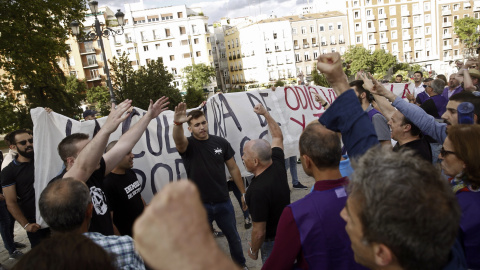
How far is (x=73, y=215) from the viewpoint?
6.24 feet

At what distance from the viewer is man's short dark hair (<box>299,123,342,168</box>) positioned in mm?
1901

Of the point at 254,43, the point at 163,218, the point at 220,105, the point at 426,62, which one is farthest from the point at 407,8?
the point at 163,218

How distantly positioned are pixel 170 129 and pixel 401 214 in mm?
4174

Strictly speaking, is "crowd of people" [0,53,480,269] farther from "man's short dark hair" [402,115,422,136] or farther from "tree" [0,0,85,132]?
"tree" [0,0,85,132]

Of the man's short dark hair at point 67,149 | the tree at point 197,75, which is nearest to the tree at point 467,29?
the tree at point 197,75

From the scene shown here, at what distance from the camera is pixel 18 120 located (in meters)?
23.9

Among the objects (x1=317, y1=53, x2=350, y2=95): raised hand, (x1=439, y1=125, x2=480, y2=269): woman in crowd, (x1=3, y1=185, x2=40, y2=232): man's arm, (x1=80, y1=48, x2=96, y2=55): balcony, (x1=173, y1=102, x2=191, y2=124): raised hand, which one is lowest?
(x1=3, y1=185, x2=40, y2=232): man's arm

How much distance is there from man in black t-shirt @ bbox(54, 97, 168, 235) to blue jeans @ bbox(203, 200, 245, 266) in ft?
4.92

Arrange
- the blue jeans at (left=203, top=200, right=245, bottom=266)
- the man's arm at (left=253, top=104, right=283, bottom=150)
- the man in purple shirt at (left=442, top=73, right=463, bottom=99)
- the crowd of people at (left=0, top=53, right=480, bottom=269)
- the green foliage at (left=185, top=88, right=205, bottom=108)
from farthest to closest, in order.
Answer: the green foliage at (left=185, top=88, right=205, bottom=108)
the man in purple shirt at (left=442, top=73, right=463, bottom=99)
the blue jeans at (left=203, top=200, right=245, bottom=266)
the man's arm at (left=253, top=104, right=283, bottom=150)
the crowd of people at (left=0, top=53, right=480, bottom=269)

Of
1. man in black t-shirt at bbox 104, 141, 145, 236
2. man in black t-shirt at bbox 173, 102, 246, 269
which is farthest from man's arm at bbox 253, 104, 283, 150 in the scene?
man in black t-shirt at bbox 104, 141, 145, 236

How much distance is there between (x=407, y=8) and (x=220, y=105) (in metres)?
75.4

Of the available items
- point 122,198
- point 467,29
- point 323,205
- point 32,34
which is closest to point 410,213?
point 323,205

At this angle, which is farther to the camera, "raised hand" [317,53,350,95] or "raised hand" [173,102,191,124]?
"raised hand" [173,102,191,124]

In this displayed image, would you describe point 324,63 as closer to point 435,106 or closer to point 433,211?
point 433,211
